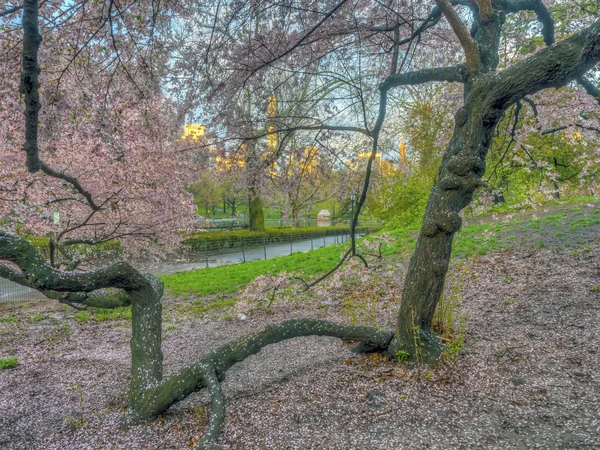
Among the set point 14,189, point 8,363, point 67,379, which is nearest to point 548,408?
point 67,379

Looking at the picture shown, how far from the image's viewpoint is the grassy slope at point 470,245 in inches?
287

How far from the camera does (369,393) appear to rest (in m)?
2.42

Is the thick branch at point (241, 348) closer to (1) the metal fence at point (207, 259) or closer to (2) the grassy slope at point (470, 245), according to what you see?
(2) the grassy slope at point (470, 245)

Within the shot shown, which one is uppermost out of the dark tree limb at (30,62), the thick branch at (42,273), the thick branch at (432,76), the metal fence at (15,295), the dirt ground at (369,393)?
the thick branch at (432,76)

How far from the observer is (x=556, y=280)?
4.74 m

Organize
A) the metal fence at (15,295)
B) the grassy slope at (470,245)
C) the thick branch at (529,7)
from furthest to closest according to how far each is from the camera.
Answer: the metal fence at (15,295) → the grassy slope at (470,245) → the thick branch at (529,7)

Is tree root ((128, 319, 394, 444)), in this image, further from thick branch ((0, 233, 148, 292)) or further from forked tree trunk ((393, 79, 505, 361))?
thick branch ((0, 233, 148, 292))

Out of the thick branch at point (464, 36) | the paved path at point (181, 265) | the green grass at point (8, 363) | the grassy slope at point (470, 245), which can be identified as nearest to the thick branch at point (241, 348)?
the thick branch at point (464, 36)

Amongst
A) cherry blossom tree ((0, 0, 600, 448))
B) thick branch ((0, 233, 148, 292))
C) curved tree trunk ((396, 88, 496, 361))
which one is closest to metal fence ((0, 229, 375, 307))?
cherry blossom tree ((0, 0, 600, 448))

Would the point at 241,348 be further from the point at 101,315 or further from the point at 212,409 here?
the point at 101,315

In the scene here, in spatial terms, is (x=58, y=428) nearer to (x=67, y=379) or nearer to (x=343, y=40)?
(x=67, y=379)

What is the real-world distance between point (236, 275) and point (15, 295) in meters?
5.52

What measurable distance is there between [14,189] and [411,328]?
220 inches

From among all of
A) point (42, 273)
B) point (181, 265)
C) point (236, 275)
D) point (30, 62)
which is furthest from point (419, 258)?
point (181, 265)
